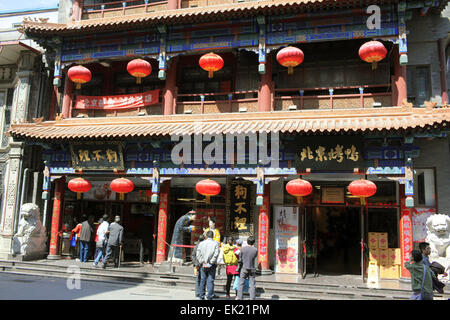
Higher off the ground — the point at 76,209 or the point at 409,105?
the point at 409,105

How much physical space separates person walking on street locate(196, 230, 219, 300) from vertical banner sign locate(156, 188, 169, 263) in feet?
12.9

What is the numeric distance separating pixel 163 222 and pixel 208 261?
4.41 metres

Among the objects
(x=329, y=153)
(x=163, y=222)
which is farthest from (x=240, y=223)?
(x=329, y=153)

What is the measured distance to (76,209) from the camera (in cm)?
1473

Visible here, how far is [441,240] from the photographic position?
9906 millimetres

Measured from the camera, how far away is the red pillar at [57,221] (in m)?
13.3

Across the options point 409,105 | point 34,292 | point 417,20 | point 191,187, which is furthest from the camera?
point 191,187

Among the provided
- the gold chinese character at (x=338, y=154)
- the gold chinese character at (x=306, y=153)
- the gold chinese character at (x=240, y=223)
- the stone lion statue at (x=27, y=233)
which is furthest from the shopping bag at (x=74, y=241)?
the gold chinese character at (x=338, y=154)

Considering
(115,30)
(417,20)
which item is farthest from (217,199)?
(417,20)

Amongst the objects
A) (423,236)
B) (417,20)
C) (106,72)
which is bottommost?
(423,236)

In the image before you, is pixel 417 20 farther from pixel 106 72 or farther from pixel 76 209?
pixel 76 209

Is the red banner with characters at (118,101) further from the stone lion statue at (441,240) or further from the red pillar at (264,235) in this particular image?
the stone lion statue at (441,240)

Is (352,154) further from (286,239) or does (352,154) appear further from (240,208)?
(240,208)

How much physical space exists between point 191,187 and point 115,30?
6044 mm
